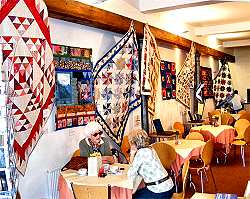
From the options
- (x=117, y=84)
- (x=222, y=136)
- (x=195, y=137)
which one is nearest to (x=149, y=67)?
(x=117, y=84)

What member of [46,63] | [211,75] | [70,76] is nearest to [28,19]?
[46,63]

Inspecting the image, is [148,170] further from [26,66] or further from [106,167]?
[26,66]

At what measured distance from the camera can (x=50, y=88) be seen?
3.40 meters

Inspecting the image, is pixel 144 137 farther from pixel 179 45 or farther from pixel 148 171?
pixel 179 45

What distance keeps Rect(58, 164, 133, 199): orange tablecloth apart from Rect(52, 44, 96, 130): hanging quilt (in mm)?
958

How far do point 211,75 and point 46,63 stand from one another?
777cm

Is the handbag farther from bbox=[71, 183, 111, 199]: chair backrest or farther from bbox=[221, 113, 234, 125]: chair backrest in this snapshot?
bbox=[221, 113, 234, 125]: chair backrest

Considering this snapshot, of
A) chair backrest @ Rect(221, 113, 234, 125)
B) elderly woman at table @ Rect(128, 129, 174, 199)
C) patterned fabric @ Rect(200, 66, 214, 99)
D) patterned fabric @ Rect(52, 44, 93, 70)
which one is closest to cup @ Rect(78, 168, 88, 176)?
elderly woman at table @ Rect(128, 129, 174, 199)

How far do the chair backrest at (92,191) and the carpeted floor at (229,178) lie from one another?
2018 millimetres

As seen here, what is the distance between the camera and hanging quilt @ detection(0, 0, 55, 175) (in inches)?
116

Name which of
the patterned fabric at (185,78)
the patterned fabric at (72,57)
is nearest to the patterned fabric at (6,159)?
the patterned fabric at (72,57)

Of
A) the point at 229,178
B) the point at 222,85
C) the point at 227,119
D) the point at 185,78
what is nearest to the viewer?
the point at 229,178

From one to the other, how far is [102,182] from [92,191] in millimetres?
183

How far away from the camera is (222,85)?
10.6 m
